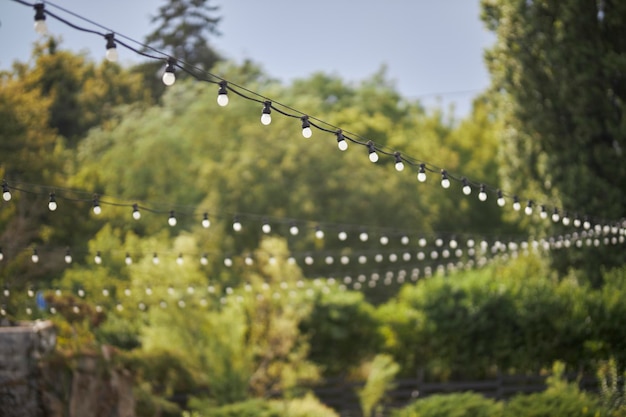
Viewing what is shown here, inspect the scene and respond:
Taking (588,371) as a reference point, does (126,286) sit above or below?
above

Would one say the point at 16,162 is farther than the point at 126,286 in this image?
Yes

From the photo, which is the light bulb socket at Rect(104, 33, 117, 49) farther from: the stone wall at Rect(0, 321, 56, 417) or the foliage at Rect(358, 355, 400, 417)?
the foliage at Rect(358, 355, 400, 417)

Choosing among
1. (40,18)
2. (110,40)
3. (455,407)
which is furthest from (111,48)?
(455,407)

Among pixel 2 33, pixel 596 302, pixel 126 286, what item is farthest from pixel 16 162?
pixel 596 302

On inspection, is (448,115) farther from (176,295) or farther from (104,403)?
(104,403)

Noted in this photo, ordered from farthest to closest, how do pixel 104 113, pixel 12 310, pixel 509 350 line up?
pixel 104 113 < pixel 509 350 < pixel 12 310

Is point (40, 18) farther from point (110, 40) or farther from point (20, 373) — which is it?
point (20, 373)

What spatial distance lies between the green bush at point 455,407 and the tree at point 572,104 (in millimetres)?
7378

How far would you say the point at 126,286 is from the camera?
63.3 feet

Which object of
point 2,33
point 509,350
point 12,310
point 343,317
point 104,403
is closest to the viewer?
point 104,403

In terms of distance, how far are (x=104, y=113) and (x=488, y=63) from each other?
17442 mm

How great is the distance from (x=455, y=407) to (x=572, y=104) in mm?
9533

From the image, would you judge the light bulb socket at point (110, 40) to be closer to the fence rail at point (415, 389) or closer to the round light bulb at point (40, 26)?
the round light bulb at point (40, 26)

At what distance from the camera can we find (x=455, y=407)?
11656 millimetres
